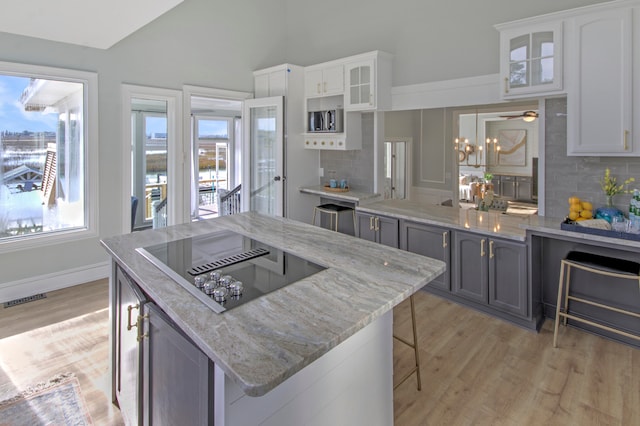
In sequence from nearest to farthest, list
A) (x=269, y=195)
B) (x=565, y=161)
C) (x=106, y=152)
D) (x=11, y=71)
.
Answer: (x=565, y=161) → (x=11, y=71) → (x=106, y=152) → (x=269, y=195)

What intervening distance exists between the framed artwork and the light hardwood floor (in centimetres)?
723

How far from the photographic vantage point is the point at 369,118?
4.78 m

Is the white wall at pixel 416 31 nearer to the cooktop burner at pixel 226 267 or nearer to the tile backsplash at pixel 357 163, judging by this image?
Answer: the tile backsplash at pixel 357 163

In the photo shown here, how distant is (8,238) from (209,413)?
149 inches

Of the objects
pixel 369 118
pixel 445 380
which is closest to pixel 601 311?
pixel 445 380

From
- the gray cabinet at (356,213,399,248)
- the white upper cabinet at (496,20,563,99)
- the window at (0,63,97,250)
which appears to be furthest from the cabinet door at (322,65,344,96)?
the window at (0,63,97,250)

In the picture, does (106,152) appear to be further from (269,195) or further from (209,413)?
(209,413)

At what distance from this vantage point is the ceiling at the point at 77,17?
119 inches

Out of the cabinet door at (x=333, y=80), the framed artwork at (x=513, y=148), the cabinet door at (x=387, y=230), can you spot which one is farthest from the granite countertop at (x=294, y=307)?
the framed artwork at (x=513, y=148)

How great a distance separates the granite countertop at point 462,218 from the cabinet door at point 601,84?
74 centimetres

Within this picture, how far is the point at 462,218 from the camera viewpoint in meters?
3.58

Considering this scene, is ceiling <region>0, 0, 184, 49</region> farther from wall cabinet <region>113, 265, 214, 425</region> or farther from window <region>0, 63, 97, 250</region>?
wall cabinet <region>113, 265, 214, 425</region>

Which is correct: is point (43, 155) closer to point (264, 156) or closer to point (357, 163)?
point (264, 156)

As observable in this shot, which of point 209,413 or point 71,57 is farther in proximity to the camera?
point 71,57
